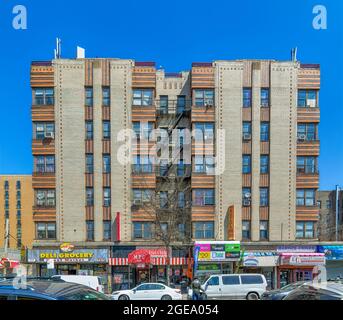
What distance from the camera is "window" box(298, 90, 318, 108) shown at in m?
1.82

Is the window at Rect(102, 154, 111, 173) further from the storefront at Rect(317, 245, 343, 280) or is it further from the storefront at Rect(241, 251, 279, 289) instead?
the storefront at Rect(241, 251, 279, 289)

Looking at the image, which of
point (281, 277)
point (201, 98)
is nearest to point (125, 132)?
point (201, 98)

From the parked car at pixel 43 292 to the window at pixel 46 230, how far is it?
2592 millimetres

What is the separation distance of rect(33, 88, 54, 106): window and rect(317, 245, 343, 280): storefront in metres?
1.97

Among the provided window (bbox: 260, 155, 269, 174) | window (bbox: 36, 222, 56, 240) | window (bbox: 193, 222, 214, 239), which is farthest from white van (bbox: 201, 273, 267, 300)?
window (bbox: 193, 222, 214, 239)

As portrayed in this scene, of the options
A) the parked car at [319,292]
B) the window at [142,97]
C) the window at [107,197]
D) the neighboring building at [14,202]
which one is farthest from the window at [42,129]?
the window at [107,197]

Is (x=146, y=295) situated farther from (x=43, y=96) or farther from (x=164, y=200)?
(x=164, y=200)

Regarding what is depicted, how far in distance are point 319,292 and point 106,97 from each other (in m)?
2.12

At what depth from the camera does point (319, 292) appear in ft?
5.37

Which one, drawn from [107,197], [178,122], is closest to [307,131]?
[178,122]

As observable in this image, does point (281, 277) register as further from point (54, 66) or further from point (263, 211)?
point (54, 66)

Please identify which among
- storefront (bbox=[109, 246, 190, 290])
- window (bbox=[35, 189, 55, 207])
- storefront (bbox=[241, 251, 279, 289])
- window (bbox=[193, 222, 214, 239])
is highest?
window (bbox=[35, 189, 55, 207])

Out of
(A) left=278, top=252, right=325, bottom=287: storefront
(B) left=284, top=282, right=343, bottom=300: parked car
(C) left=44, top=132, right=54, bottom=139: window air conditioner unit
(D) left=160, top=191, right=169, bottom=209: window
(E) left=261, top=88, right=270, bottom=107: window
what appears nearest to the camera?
(B) left=284, top=282, right=343, bottom=300: parked car

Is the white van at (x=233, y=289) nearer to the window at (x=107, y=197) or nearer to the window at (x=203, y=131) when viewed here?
the window at (x=203, y=131)
